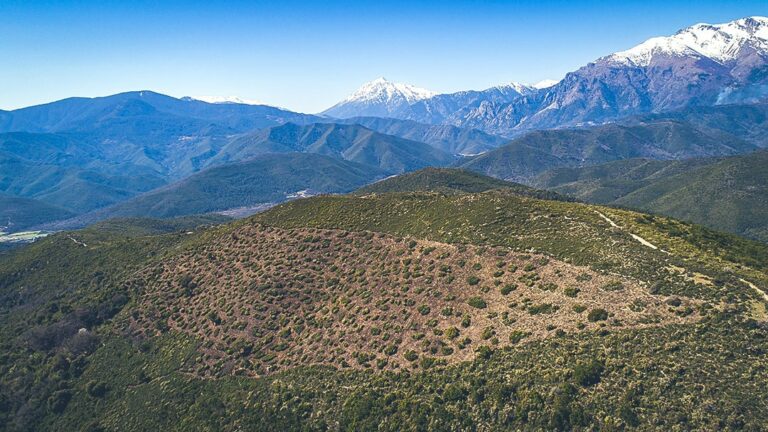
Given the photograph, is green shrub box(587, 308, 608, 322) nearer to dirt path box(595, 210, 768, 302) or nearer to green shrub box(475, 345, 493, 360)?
green shrub box(475, 345, 493, 360)

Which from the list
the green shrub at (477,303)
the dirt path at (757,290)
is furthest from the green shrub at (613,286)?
the green shrub at (477,303)

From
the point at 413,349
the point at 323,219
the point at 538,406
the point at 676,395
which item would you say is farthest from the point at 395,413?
the point at 323,219

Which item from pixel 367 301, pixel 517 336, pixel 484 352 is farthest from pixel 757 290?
pixel 367 301

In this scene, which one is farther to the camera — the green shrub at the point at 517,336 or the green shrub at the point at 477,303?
the green shrub at the point at 477,303

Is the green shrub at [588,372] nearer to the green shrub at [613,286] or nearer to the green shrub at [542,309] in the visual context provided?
the green shrub at [542,309]

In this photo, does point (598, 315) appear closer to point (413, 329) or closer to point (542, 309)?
point (542, 309)

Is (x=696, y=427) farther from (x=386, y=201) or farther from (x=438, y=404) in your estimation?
(x=386, y=201)
